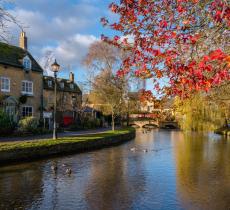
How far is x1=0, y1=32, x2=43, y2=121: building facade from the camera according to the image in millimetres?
32438

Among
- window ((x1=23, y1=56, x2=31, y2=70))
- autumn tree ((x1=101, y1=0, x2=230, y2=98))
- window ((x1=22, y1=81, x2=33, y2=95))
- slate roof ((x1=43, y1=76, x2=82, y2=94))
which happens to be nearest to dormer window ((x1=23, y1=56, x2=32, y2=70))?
window ((x1=23, y1=56, x2=31, y2=70))

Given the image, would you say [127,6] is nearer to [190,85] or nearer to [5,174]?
[190,85]

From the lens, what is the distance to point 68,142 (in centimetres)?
2275

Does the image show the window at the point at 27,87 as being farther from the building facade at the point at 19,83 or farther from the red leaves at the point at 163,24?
the red leaves at the point at 163,24

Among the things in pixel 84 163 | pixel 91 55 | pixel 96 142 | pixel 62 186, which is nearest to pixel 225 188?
pixel 62 186

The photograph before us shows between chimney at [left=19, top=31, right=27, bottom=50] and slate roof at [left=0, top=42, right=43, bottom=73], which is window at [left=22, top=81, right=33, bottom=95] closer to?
slate roof at [left=0, top=42, right=43, bottom=73]

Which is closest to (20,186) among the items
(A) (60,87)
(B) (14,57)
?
(B) (14,57)

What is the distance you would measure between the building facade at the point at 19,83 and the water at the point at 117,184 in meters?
15.2

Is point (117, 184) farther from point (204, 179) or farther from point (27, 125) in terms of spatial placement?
point (27, 125)

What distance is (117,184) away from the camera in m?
14.0

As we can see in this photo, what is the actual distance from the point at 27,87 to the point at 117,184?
24.2 metres

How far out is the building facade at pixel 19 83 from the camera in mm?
32438

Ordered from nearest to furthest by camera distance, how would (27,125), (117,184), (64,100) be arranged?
1. (117,184)
2. (27,125)
3. (64,100)

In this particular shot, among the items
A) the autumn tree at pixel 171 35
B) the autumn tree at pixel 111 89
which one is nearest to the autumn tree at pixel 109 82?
the autumn tree at pixel 111 89
